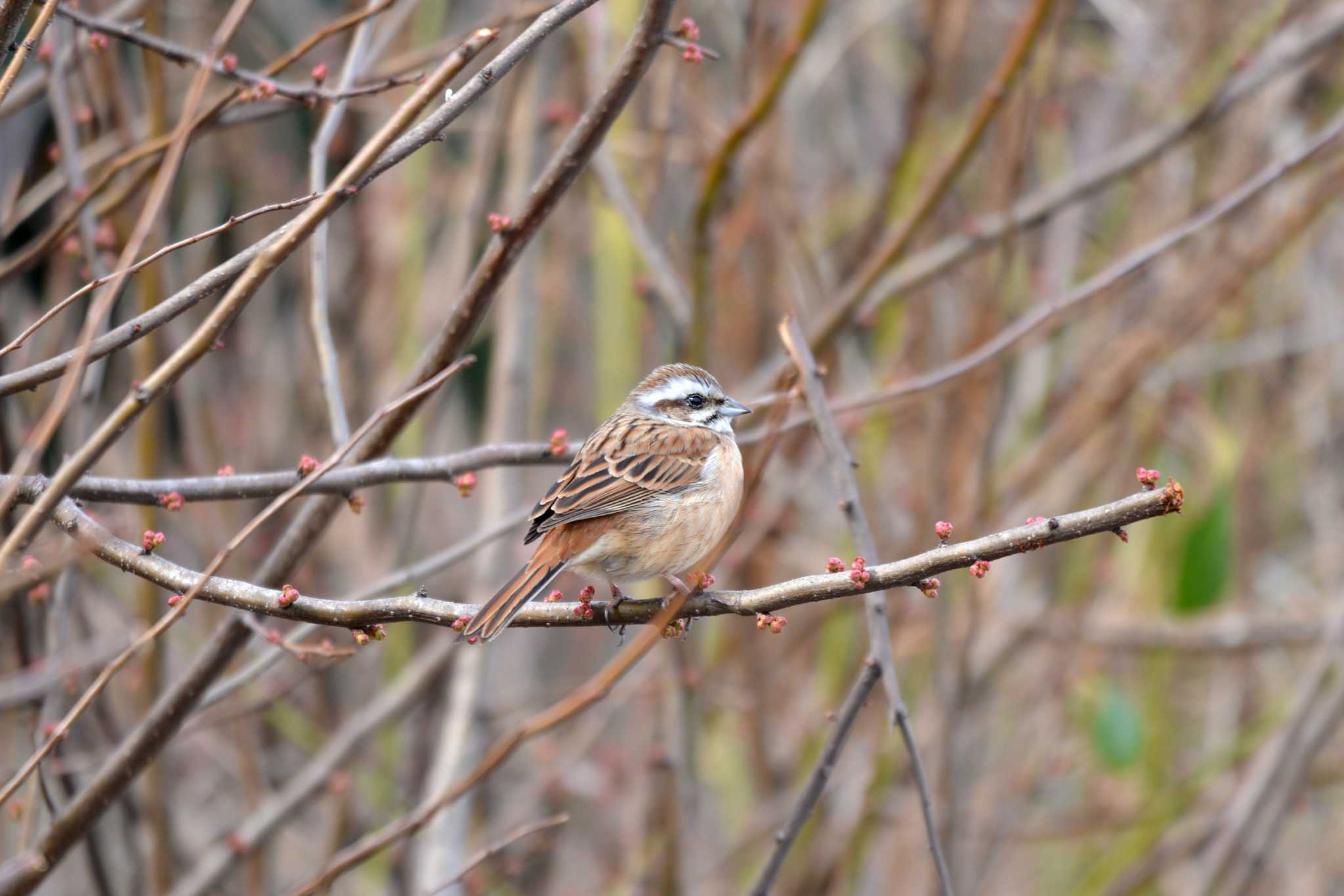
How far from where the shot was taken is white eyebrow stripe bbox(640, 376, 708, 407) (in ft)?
14.6

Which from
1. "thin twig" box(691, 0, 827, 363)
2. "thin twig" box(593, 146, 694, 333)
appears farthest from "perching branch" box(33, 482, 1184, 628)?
"thin twig" box(593, 146, 694, 333)

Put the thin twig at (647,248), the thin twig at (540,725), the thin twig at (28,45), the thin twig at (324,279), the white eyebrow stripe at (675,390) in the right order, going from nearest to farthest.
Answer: the thin twig at (28,45)
the thin twig at (540,725)
the thin twig at (324,279)
the white eyebrow stripe at (675,390)
the thin twig at (647,248)

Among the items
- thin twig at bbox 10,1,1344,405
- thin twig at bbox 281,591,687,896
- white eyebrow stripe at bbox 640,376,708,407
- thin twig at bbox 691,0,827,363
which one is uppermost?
thin twig at bbox 10,1,1344,405

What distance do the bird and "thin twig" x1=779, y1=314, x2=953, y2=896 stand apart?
0.57 metres

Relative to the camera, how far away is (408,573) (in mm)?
3674

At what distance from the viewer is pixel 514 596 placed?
3082 millimetres

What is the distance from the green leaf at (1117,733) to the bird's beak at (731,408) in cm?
250

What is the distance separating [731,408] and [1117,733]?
2.59 meters

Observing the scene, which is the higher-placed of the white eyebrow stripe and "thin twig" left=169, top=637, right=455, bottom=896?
the white eyebrow stripe

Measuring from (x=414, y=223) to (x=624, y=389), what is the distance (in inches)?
51.7

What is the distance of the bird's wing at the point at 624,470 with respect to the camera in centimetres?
376

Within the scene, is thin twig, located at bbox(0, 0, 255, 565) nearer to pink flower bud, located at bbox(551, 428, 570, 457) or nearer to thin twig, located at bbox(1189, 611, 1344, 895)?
pink flower bud, located at bbox(551, 428, 570, 457)

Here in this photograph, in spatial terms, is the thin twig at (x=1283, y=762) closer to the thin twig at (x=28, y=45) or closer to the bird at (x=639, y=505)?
the bird at (x=639, y=505)

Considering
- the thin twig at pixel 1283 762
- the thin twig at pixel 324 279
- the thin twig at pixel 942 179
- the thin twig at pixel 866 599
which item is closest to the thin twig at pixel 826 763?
the thin twig at pixel 866 599
